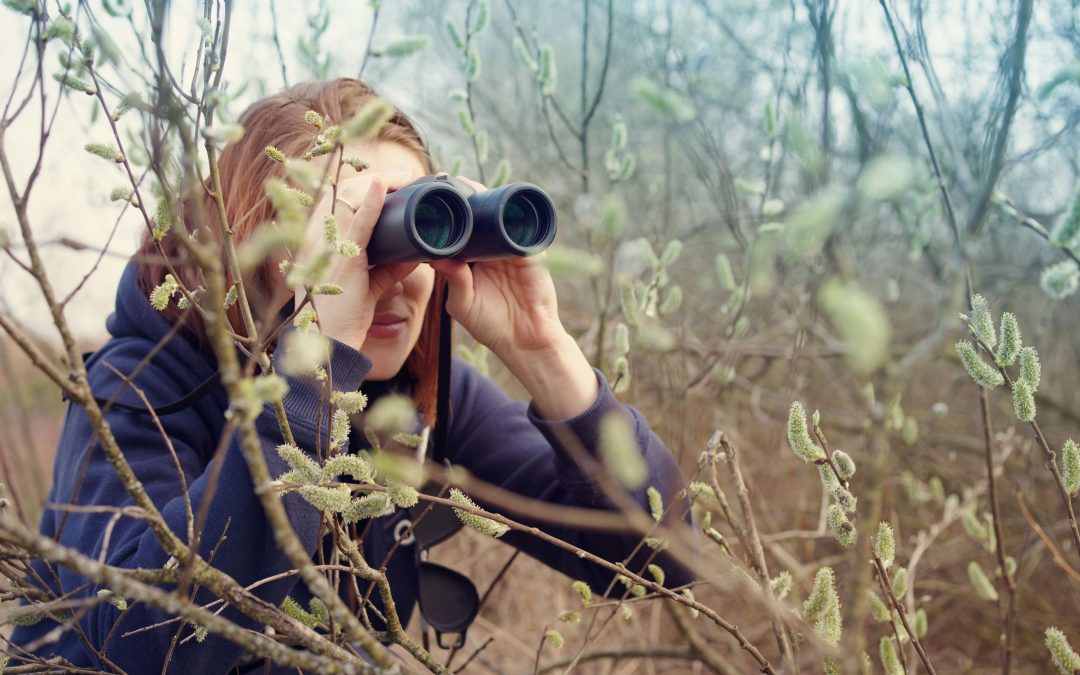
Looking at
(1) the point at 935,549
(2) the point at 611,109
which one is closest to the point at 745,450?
(1) the point at 935,549

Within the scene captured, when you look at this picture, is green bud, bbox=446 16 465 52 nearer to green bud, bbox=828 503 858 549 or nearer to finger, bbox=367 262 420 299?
finger, bbox=367 262 420 299

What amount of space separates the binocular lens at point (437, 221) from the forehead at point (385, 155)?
0.20m

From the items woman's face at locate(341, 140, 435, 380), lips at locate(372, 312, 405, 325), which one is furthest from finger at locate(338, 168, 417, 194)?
lips at locate(372, 312, 405, 325)

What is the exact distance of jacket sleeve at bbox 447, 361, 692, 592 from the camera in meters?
1.21

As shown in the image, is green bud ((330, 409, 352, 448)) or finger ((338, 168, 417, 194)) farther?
finger ((338, 168, 417, 194))

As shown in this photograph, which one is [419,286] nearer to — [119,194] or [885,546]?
[119,194]

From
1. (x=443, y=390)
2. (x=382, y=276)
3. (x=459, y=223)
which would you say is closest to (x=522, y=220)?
(x=459, y=223)

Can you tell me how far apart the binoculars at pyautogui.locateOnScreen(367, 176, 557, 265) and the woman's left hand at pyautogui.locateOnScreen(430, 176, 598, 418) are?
12 cm

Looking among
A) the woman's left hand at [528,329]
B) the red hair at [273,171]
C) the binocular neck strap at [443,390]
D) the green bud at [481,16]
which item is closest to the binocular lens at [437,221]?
the woman's left hand at [528,329]

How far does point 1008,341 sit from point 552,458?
0.83 m

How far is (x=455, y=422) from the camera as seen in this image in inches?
62.8

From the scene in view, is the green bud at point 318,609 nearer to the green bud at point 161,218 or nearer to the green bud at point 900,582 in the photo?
the green bud at point 161,218

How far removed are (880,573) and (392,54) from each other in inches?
27.0

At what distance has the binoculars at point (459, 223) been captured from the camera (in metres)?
0.98
